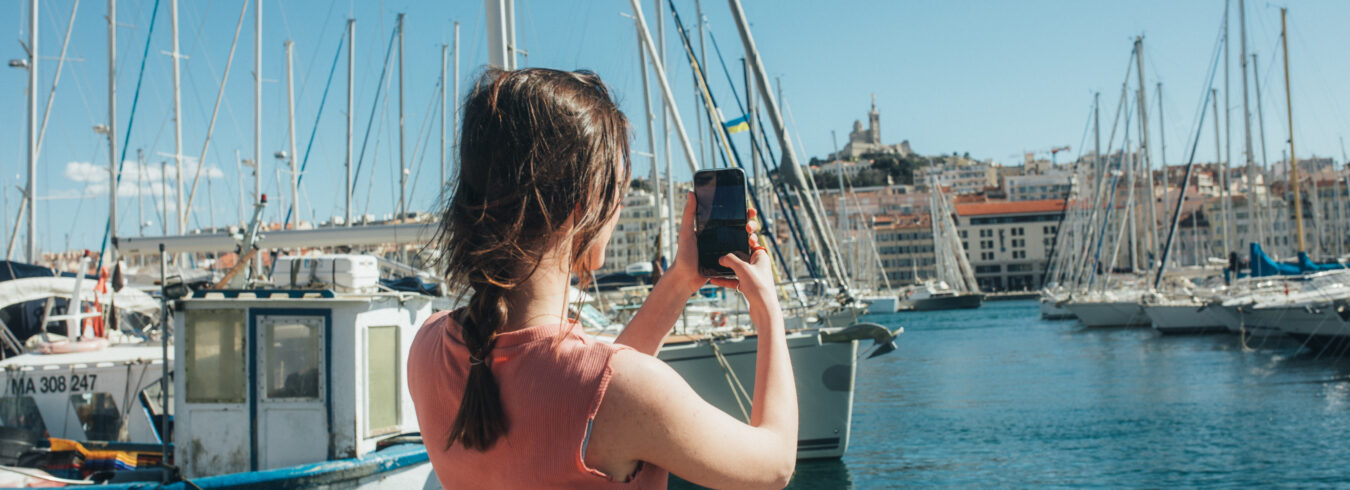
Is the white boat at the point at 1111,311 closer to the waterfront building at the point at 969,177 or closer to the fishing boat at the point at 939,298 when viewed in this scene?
the fishing boat at the point at 939,298

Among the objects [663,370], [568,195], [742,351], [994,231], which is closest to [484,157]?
[568,195]

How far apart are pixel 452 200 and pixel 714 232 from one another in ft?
1.12

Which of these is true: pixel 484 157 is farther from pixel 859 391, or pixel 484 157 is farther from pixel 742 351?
pixel 859 391

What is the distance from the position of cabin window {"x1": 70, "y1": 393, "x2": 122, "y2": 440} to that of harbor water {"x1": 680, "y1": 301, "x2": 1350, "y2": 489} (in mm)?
7483

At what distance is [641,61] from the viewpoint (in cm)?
2273

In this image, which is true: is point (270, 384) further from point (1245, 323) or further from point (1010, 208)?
point (1010, 208)

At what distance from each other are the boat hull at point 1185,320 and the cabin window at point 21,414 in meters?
36.5

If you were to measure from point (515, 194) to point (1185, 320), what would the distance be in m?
40.5

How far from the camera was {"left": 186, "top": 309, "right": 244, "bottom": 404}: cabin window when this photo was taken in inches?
292

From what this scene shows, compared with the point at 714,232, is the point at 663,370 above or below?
below

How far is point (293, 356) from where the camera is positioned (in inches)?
296

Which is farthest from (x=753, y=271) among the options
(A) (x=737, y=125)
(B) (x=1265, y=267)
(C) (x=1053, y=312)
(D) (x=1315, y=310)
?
(C) (x=1053, y=312)

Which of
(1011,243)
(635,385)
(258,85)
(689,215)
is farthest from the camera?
(1011,243)

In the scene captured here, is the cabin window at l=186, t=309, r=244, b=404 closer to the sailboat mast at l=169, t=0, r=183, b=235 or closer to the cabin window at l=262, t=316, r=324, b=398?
the cabin window at l=262, t=316, r=324, b=398
